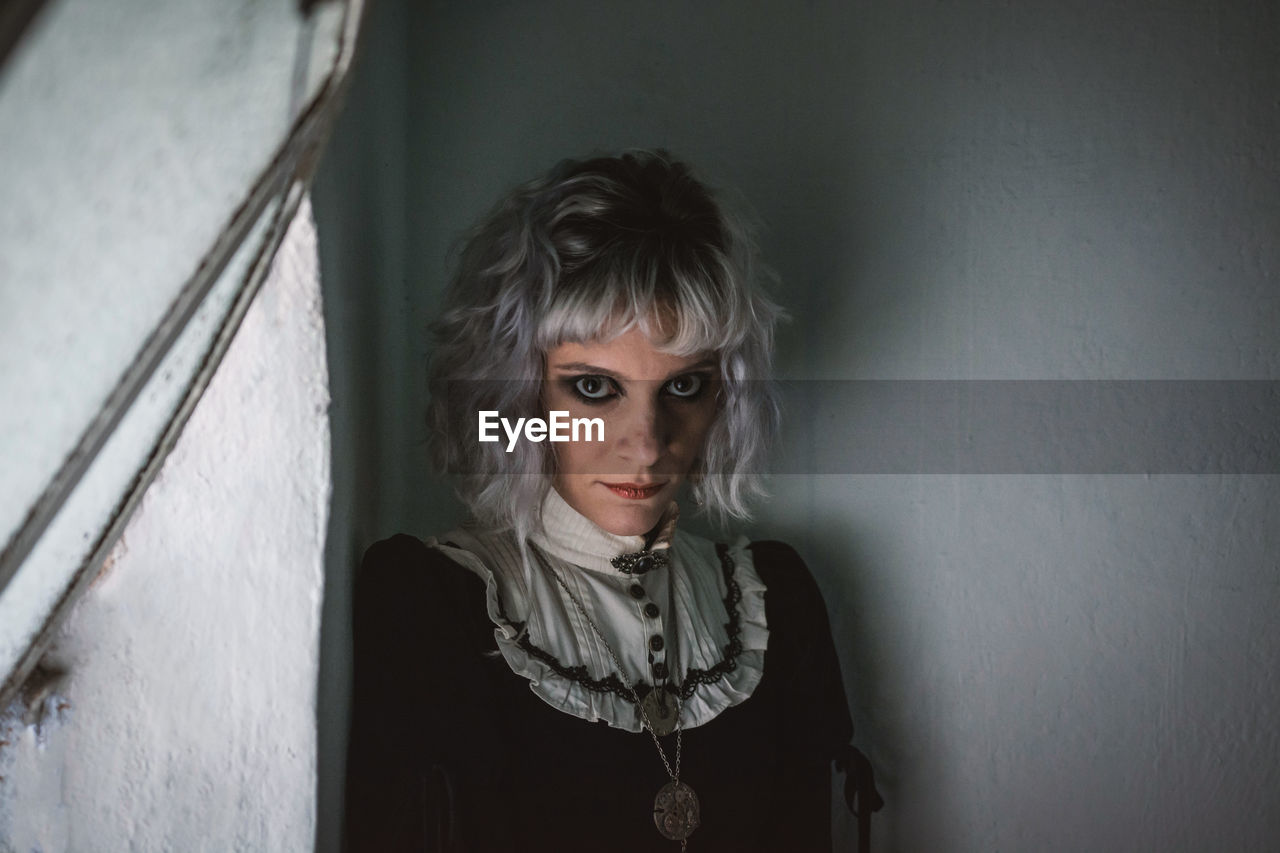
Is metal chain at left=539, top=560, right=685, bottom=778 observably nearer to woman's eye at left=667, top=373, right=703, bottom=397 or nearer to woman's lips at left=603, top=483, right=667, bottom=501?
woman's lips at left=603, top=483, right=667, bottom=501

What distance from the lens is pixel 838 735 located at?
1154 millimetres

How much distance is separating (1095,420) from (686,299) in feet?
2.42

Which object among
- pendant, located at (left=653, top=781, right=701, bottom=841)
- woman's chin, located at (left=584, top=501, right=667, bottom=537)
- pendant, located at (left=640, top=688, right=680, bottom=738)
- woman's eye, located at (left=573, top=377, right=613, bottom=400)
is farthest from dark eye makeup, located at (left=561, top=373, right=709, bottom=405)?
pendant, located at (left=653, top=781, right=701, bottom=841)

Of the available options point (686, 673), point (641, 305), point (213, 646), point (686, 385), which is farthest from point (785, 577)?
point (213, 646)

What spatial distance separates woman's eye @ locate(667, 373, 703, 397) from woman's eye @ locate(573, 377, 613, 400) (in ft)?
0.25

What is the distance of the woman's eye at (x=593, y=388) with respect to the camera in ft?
3.29

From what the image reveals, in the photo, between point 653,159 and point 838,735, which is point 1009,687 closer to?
point 838,735

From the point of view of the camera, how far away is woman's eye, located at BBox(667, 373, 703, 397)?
1040mm

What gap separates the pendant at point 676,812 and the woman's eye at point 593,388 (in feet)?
1.46

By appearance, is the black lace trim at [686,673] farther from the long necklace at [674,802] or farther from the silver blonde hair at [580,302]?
the silver blonde hair at [580,302]

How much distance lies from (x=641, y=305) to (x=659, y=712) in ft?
1.51

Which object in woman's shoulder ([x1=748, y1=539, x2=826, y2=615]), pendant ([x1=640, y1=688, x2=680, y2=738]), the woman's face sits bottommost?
pendant ([x1=640, y1=688, x2=680, y2=738])

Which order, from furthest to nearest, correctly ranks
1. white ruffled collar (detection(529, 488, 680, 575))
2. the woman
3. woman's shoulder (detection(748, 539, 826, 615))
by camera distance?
woman's shoulder (detection(748, 539, 826, 615)), white ruffled collar (detection(529, 488, 680, 575)), the woman

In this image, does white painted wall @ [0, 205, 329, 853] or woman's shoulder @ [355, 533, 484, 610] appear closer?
white painted wall @ [0, 205, 329, 853]
